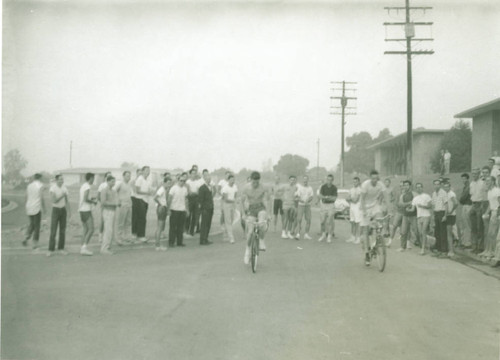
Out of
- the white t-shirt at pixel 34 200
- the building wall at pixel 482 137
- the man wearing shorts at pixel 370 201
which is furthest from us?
the building wall at pixel 482 137

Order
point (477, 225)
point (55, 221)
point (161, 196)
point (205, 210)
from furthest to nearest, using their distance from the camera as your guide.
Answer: point (205, 210), point (161, 196), point (477, 225), point (55, 221)

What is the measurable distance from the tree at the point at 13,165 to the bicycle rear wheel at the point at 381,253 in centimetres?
673

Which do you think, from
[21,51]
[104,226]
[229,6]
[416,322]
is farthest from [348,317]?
[104,226]

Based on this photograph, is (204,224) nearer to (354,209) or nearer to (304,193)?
(304,193)

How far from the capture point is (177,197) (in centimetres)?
1332

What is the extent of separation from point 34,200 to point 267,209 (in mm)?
5258

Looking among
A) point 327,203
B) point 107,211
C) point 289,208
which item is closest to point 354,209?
point 327,203

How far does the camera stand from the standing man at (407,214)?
43.6 feet

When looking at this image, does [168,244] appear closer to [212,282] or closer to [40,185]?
[40,185]

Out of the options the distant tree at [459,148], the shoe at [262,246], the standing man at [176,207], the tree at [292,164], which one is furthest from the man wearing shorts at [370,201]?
the tree at [292,164]

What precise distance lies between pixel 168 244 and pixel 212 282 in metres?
5.27

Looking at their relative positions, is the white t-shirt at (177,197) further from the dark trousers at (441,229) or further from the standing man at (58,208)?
the dark trousers at (441,229)

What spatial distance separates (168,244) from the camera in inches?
535

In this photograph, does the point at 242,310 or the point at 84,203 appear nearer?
the point at 242,310
